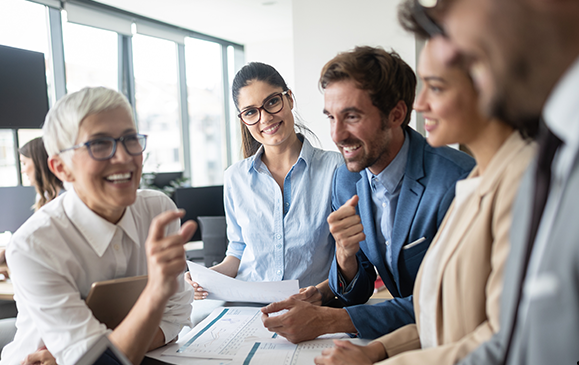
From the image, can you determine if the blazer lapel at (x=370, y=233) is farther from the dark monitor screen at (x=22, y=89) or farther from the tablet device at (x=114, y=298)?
the dark monitor screen at (x=22, y=89)

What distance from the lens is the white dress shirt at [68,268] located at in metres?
1.07

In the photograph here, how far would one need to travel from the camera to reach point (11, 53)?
10.4 feet

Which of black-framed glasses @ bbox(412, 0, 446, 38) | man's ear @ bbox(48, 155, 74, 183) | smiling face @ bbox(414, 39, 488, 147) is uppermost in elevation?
black-framed glasses @ bbox(412, 0, 446, 38)

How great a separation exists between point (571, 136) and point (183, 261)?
83 cm

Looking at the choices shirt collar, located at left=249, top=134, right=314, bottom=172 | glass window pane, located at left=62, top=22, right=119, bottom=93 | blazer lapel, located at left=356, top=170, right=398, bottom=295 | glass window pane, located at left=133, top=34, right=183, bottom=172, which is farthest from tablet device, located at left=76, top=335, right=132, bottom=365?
glass window pane, located at left=133, top=34, right=183, bottom=172

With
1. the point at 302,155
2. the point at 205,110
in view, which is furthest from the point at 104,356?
the point at 205,110

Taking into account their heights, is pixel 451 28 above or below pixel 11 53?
below

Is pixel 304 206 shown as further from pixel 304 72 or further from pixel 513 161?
pixel 304 72

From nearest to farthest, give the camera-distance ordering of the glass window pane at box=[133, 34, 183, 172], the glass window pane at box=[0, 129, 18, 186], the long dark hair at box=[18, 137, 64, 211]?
the long dark hair at box=[18, 137, 64, 211] → the glass window pane at box=[0, 129, 18, 186] → the glass window pane at box=[133, 34, 183, 172]

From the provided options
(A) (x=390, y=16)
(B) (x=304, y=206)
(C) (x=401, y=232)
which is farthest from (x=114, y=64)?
(C) (x=401, y=232)

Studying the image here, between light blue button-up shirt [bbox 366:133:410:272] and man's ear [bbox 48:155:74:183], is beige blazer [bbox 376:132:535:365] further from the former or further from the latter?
man's ear [bbox 48:155:74:183]

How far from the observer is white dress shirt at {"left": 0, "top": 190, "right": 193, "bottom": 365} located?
107 cm

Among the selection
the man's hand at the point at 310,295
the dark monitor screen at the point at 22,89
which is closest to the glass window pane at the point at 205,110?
the dark monitor screen at the point at 22,89

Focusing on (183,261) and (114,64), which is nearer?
(183,261)
